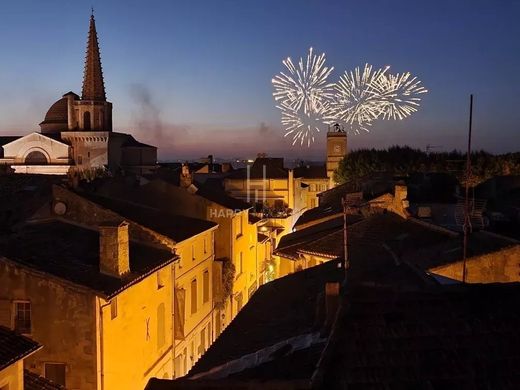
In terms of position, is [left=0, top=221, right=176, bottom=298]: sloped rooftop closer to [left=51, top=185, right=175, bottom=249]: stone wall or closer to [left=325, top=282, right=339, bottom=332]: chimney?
[left=51, top=185, right=175, bottom=249]: stone wall

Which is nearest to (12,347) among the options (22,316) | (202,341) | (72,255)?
(22,316)

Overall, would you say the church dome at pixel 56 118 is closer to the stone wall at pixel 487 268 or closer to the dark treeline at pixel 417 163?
the dark treeline at pixel 417 163

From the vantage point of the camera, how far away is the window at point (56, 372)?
14661 mm

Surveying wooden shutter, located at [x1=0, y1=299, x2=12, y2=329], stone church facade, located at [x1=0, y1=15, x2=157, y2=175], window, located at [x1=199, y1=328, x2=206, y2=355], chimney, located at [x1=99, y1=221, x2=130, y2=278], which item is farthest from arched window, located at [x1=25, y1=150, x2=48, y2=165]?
chimney, located at [x1=99, y1=221, x2=130, y2=278]

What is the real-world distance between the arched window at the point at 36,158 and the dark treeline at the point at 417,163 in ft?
124

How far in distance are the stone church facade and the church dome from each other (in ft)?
0.45

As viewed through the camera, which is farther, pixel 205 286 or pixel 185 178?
pixel 185 178

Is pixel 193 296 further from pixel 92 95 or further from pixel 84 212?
pixel 92 95

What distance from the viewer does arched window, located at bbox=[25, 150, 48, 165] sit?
74.1 m

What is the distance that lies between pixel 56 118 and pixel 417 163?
53072 mm

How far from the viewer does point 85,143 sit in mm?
78062

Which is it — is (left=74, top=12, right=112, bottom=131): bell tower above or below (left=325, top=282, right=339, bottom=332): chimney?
above

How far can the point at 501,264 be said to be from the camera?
46.2 ft

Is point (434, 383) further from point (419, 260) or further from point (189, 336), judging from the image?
point (189, 336)
